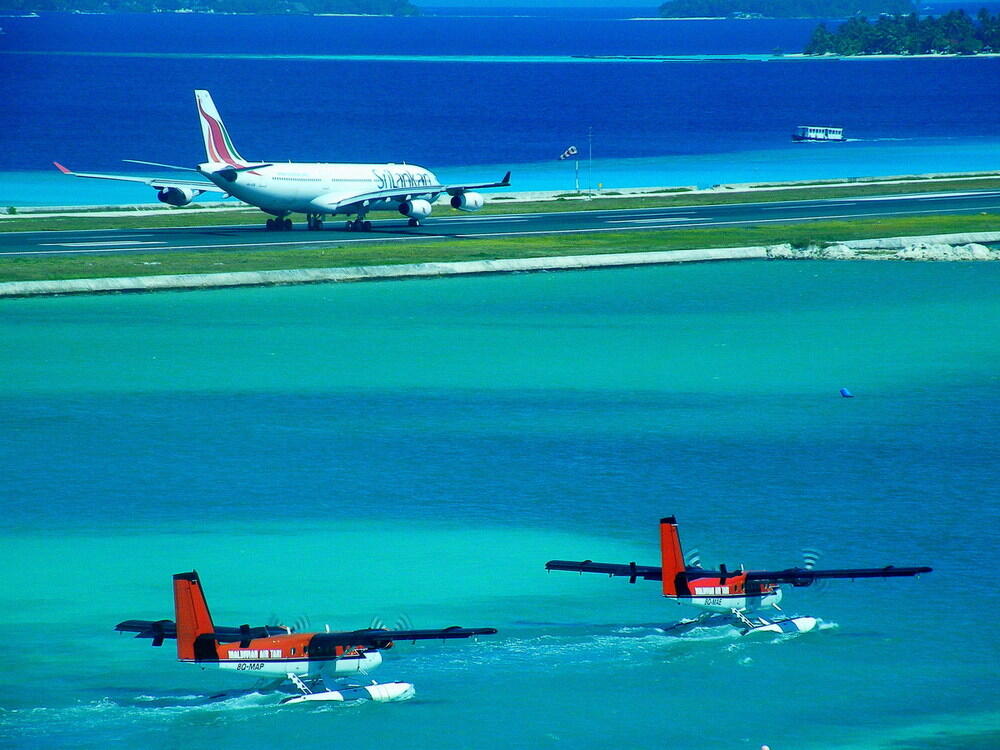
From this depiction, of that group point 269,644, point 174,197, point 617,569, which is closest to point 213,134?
point 174,197

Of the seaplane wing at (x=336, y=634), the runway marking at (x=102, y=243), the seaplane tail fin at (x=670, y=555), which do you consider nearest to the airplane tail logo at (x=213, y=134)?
the runway marking at (x=102, y=243)

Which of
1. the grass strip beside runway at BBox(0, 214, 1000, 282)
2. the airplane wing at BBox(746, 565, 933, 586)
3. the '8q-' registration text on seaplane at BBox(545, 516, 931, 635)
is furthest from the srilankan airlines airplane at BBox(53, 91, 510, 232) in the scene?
the airplane wing at BBox(746, 565, 933, 586)

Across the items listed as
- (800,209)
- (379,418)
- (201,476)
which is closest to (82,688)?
(201,476)

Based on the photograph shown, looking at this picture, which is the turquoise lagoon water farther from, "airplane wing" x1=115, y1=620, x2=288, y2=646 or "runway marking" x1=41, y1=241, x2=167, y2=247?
"runway marking" x1=41, y1=241, x2=167, y2=247

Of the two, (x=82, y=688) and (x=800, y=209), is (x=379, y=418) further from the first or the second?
(x=800, y=209)

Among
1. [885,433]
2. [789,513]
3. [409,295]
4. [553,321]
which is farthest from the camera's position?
[409,295]

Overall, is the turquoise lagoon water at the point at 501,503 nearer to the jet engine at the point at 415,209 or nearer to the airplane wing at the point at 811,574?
the airplane wing at the point at 811,574
